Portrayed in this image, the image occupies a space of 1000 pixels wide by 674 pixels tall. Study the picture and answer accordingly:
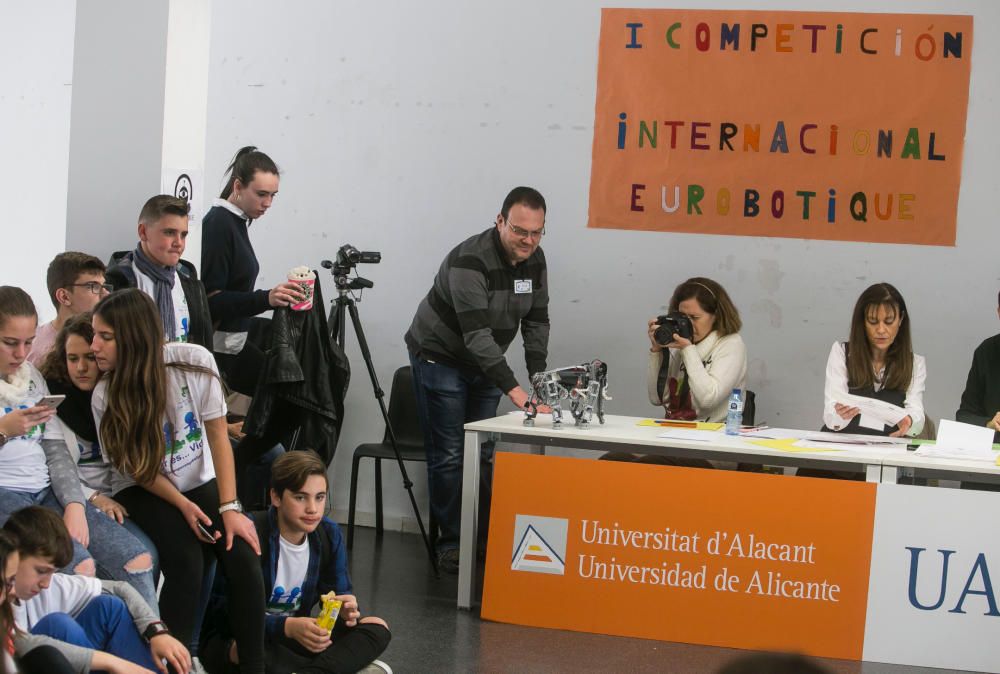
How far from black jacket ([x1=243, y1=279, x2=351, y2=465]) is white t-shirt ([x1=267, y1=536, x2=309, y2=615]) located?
1.10 meters

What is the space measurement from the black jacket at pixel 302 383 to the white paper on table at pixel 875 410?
197 centimetres

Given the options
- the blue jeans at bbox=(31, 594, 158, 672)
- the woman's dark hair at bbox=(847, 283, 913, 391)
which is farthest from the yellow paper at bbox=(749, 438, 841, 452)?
the blue jeans at bbox=(31, 594, 158, 672)

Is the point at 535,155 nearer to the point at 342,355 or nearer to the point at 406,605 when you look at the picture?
the point at 342,355

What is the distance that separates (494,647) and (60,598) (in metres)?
1.62

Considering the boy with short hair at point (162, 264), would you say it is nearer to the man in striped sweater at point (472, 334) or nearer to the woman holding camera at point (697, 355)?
the man in striped sweater at point (472, 334)

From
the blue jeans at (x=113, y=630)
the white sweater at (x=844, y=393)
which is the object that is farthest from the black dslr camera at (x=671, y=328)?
the blue jeans at (x=113, y=630)

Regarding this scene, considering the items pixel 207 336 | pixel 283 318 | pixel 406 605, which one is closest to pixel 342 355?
pixel 283 318

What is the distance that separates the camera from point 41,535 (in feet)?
8.60

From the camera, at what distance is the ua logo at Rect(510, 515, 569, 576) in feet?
14.2

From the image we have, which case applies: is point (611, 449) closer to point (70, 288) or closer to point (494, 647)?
point (494, 647)

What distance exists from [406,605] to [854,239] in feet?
8.43

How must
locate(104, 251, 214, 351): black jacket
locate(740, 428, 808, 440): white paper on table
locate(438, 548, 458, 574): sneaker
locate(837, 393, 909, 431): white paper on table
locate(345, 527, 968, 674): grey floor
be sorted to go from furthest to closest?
locate(438, 548, 458, 574): sneaker, locate(837, 393, 909, 431): white paper on table, locate(740, 428, 808, 440): white paper on table, locate(104, 251, 214, 351): black jacket, locate(345, 527, 968, 674): grey floor

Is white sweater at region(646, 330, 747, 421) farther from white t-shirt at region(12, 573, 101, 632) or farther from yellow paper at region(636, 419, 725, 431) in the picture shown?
white t-shirt at region(12, 573, 101, 632)

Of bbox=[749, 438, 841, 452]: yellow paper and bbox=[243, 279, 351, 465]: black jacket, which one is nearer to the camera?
bbox=[749, 438, 841, 452]: yellow paper
